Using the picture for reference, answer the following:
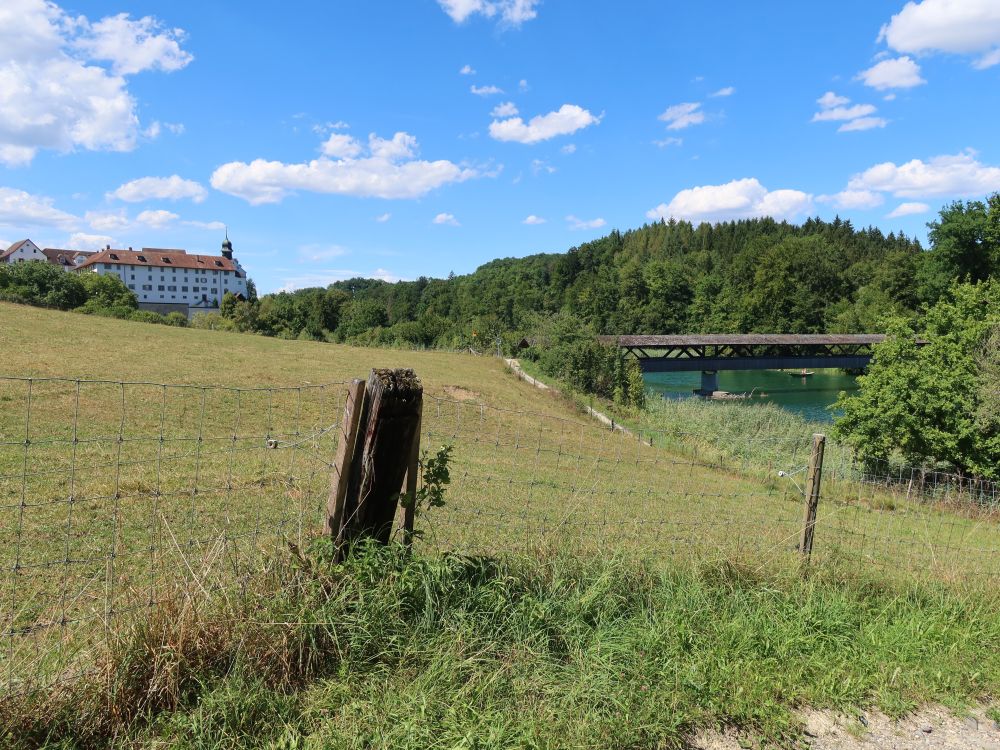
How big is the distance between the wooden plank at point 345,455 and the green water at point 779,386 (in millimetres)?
41012

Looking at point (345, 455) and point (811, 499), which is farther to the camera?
point (811, 499)

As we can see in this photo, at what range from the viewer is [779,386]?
2463 inches

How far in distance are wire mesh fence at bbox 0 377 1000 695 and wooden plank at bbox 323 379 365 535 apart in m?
0.29

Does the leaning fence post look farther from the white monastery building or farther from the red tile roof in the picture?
the red tile roof

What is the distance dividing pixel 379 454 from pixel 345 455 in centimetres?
19

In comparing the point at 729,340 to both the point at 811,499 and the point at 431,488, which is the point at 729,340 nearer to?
the point at 811,499

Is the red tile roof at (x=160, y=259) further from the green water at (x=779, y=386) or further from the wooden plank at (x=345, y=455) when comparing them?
the wooden plank at (x=345, y=455)

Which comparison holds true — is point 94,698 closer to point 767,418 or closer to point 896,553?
point 896,553

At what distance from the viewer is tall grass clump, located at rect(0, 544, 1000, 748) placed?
9.25ft

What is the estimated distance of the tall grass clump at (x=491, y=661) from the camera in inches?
111

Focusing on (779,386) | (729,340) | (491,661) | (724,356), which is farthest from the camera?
(779,386)

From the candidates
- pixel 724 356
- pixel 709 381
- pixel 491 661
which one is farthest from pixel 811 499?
pixel 709 381

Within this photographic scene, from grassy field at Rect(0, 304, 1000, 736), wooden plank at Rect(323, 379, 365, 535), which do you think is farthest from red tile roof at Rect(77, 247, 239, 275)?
wooden plank at Rect(323, 379, 365, 535)

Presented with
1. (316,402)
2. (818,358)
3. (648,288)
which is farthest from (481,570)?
(648,288)
